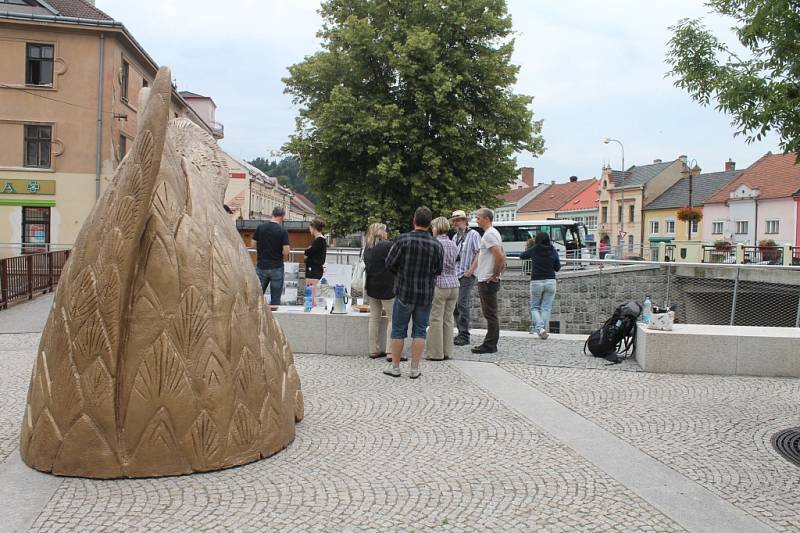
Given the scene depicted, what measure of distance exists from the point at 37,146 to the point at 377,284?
2499 cm

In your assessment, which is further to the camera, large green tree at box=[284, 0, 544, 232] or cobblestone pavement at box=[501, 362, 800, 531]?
large green tree at box=[284, 0, 544, 232]

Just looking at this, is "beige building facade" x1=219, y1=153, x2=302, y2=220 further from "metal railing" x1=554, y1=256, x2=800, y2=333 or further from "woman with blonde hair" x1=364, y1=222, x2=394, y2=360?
"woman with blonde hair" x1=364, y1=222, x2=394, y2=360

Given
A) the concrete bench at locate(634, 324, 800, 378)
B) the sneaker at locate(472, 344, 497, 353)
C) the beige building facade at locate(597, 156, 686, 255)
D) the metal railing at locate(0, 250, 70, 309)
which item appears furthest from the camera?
the beige building facade at locate(597, 156, 686, 255)

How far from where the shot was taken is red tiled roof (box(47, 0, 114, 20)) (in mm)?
29141

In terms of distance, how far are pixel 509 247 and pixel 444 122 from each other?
14.1 metres

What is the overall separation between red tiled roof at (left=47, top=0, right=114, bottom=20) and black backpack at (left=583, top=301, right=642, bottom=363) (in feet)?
88.9

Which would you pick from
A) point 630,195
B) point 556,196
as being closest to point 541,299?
point 630,195

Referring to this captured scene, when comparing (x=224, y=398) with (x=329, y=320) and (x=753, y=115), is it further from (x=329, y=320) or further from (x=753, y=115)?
(x=753, y=115)

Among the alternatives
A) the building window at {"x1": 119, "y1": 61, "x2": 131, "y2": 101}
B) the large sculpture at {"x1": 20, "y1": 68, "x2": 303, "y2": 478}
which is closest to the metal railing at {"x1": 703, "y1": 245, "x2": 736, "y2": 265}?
the building window at {"x1": 119, "y1": 61, "x2": 131, "y2": 101}

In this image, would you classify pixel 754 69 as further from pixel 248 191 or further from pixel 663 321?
pixel 248 191

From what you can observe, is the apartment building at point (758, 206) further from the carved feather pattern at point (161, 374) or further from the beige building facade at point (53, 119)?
the carved feather pattern at point (161, 374)

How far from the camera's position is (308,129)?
27.2 meters

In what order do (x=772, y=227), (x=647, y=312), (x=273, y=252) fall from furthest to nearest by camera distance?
1. (x=772, y=227)
2. (x=273, y=252)
3. (x=647, y=312)

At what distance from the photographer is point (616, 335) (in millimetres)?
9578
